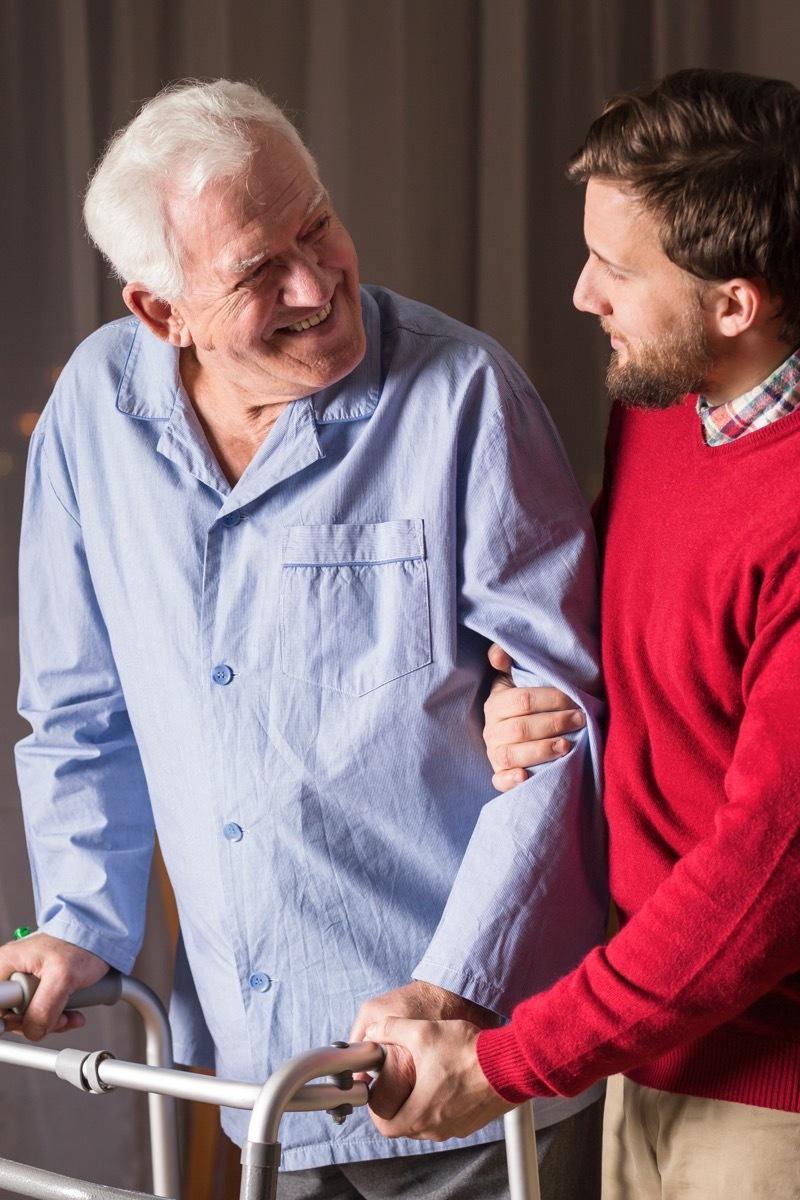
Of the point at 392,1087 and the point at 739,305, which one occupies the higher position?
the point at 739,305

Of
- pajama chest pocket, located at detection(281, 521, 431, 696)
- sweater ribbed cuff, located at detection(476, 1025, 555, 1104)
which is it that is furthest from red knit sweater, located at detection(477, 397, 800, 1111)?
pajama chest pocket, located at detection(281, 521, 431, 696)

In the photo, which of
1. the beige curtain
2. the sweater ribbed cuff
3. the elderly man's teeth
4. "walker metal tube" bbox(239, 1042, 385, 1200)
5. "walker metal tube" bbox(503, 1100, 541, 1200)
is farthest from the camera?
the beige curtain

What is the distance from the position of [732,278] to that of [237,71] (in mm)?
1160

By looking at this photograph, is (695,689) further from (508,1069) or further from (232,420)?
(232,420)

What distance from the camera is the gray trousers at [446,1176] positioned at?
1341mm

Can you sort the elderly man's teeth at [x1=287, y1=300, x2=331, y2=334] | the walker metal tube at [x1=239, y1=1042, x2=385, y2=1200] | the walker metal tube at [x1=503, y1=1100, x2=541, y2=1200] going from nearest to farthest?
the walker metal tube at [x1=239, y1=1042, x2=385, y2=1200], the walker metal tube at [x1=503, y1=1100, x2=541, y2=1200], the elderly man's teeth at [x1=287, y1=300, x2=331, y2=334]

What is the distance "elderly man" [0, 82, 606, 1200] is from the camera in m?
1.25

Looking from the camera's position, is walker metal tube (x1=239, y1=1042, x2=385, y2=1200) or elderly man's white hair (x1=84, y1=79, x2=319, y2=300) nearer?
walker metal tube (x1=239, y1=1042, x2=385, y2=1200)

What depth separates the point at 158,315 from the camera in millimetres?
1370

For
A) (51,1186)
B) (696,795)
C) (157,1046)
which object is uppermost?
(696,795)

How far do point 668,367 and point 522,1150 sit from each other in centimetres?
74

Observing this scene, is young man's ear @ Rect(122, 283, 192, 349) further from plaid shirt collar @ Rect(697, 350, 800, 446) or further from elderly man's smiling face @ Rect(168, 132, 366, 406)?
plaid shirt collar @ Rect(697, 350, 800, 446)

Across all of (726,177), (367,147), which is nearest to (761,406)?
(726,177)

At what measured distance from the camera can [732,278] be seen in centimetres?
112
